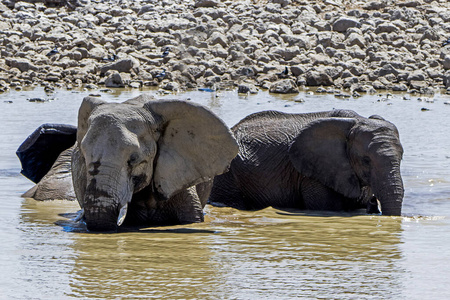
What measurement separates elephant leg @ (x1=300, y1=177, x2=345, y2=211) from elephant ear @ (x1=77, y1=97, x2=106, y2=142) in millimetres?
3290

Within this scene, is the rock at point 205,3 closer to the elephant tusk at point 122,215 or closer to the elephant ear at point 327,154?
the elephant ear at point 327,154

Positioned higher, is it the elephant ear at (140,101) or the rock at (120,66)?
the elephant ear at (140,101)

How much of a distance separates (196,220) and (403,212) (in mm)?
2740

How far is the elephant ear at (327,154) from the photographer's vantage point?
10438 millimetres

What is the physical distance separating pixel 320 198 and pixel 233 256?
3.98 m

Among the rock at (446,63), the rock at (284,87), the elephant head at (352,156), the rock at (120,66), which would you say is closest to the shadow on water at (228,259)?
the elephant head at (352,156)

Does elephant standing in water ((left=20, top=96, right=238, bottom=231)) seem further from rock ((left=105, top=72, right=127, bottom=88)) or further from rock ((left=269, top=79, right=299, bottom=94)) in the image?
rock ((left=105, top=72, right=127, bottom=88))

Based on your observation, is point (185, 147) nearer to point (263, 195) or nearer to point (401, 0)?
point (263, 195)

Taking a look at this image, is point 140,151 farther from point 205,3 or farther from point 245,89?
point 205,3

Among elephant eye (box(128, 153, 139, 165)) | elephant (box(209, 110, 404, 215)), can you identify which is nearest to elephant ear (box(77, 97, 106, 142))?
elephant eye (box(128, 153, 139, 165))

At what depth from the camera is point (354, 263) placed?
6594 millimetres

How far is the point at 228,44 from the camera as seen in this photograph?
29031 mm

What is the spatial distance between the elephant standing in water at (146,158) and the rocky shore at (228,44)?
16.0 metres

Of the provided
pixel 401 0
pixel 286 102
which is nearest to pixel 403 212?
pixel 286 102
